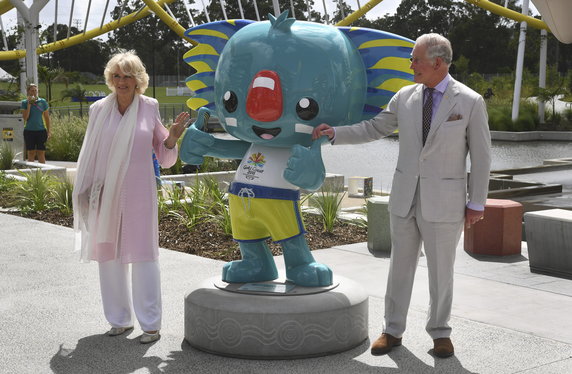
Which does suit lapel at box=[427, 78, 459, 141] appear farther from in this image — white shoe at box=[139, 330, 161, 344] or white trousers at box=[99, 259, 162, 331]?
white shoe at box=[139, 330, 161, 344]

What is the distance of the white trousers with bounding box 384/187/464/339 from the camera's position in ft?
15.0

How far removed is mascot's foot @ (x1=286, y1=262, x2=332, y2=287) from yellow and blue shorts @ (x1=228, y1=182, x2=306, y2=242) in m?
0.22

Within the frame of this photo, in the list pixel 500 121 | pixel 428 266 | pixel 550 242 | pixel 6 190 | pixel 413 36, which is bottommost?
pixel 6 190

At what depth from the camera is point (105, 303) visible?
16.8 feet

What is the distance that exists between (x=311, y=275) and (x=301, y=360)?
1.79 feet

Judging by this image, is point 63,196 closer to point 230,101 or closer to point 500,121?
point 230,101

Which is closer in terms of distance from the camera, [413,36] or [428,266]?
[428,266]

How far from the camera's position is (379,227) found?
26.5 feet

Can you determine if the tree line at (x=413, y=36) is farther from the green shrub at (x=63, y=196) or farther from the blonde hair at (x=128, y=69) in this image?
the blonde hair at (x=128, y=69)

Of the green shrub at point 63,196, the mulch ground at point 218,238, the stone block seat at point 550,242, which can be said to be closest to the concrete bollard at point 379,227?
the mulch ground at point 218,238

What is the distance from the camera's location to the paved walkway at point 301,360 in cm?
457

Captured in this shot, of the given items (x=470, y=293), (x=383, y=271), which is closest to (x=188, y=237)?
(x=383, y=271)

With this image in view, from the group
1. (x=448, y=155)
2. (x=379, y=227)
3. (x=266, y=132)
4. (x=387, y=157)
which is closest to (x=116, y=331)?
(x=266, y=132)

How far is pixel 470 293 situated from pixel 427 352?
174 cm
